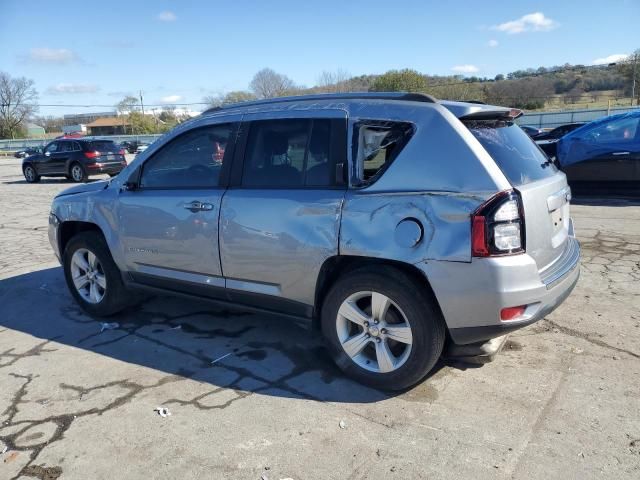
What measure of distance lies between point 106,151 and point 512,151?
1888 cm

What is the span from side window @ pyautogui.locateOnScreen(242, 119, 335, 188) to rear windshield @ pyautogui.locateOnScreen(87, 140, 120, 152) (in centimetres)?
1733

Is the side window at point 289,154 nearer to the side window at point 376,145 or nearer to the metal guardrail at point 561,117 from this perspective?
the side window at point 376,145

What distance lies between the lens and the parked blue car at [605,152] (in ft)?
30.5

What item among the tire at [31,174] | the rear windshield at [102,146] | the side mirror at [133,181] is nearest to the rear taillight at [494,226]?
the side mirror at [133,181]

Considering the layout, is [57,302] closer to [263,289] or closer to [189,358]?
[189,358]

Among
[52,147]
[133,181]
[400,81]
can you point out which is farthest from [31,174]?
[400,81]

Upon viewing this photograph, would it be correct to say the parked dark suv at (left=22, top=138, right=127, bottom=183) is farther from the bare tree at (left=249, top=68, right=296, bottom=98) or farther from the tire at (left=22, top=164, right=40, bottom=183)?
the bare tree at (left=249, top=68, right=296, bottom=98)

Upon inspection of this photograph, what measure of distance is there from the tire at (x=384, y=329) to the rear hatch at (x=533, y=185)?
28.4 inches

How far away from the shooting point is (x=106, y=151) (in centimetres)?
1950

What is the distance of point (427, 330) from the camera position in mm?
3092

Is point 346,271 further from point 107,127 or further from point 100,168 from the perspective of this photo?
point 107,127

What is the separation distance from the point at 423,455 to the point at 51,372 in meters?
2.79

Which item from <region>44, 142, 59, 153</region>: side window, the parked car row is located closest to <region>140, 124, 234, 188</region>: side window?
the parked car row

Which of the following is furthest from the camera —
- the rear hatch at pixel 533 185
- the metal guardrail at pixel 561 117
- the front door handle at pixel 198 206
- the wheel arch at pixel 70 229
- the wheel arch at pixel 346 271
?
the metal guardrail at pixel 561 117
